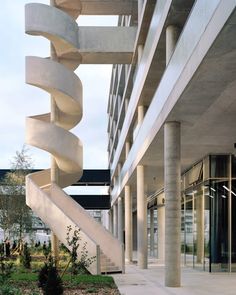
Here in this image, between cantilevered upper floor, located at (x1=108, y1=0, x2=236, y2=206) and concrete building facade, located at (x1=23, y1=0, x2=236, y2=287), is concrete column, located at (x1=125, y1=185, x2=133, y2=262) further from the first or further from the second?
cantilevered upper floor, located at (x1=108, y1=0, x2=236, y2=206)

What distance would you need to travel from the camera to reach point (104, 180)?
191 feet

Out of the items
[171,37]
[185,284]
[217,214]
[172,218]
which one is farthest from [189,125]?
[217,214]

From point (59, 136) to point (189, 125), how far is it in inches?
302

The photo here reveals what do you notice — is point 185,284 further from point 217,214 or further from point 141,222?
point 141,222

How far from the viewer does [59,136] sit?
72.4 feet

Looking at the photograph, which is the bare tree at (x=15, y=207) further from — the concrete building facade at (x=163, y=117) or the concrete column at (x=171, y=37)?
the concrete column at (x=171, y=37)

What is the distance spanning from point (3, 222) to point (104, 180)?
89.5ft

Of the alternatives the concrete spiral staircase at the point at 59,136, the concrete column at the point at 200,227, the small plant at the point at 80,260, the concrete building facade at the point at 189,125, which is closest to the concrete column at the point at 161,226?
the concrete building facade at the point at 189,125

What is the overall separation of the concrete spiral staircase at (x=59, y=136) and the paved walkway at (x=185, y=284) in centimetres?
254

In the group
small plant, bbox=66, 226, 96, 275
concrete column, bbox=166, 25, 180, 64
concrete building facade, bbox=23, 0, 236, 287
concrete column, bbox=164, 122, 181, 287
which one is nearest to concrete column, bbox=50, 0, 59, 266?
concrete building facade, bbox=23, 0, 236, 287

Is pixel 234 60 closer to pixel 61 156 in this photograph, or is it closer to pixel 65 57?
pixel 61 156

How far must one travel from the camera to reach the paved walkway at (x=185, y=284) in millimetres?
13742

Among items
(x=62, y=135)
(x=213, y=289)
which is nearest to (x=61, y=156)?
(x=62, y=135)

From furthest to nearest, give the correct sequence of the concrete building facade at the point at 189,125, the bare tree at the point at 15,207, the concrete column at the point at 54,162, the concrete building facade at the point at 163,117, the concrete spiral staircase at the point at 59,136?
the bare tree at the point at 15,207 → the concrete column at the point at 54,162 → the concrete spiral staircase at the point at 59,136 → the concrete building facade at the point at 163,117 → the concrete building facade at the point at 189,125
